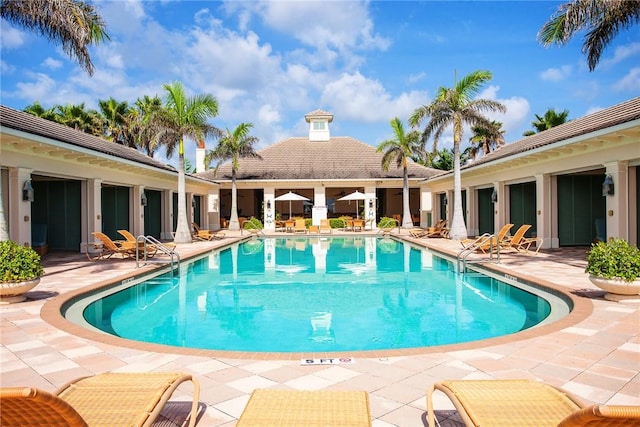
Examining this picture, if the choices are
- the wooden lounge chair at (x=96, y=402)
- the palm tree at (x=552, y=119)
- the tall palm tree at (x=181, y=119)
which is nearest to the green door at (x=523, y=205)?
the tall palm tree at (x=181, y=119)

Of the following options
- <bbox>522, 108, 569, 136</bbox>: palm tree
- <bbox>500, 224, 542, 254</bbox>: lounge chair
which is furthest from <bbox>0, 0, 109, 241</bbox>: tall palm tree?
<bbox>522, 108, 569, 136</bbox>: palm tree

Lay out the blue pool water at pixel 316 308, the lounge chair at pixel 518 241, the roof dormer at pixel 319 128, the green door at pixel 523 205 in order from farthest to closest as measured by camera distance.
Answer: the roof dormer at pixel 319 128
the green door at pixel 523 205
the lounge chair at pixel 518 241
the blue pool water at pixel 316 308

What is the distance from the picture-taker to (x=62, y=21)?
9977 mm

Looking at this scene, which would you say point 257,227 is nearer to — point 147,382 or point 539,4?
point 539,4

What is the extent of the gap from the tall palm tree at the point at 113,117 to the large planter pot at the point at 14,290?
93.4ft

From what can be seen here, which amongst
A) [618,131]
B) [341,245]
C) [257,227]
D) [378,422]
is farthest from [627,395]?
[257,227]

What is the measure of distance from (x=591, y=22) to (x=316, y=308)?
9497mm

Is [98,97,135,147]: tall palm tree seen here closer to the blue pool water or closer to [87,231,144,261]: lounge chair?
[87,231,144,261]: lounge chair

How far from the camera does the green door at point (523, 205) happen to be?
1842 centimetres

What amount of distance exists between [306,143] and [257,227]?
10770 mm

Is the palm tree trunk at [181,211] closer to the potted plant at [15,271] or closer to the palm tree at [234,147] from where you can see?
the palm tree at [234,147]

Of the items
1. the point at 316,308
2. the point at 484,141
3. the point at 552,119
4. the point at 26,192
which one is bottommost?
the point at 316,308

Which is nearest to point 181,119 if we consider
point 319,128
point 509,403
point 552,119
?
point 509,403

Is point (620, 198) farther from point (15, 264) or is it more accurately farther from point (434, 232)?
point (15, 264)
